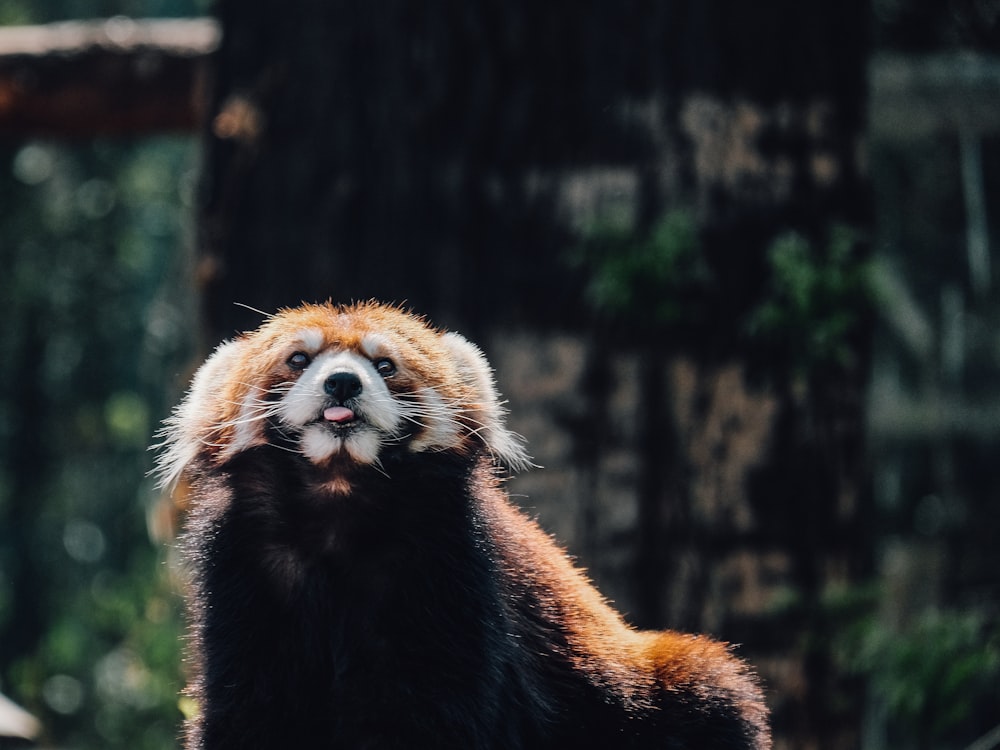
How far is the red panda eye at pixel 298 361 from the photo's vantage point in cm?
302

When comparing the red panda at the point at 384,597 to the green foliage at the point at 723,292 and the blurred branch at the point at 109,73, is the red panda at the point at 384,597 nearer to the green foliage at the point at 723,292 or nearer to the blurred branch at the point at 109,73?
the green foliage at the point at 723,292

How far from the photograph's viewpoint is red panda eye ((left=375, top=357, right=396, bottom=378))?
121 inches

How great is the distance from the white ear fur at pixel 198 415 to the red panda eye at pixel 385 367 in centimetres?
46

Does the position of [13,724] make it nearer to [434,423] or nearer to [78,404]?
[434,423]

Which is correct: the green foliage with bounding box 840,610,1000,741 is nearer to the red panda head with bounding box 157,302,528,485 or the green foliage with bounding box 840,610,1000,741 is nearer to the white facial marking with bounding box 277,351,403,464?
the red panda head with bounding box 157,302,528,485

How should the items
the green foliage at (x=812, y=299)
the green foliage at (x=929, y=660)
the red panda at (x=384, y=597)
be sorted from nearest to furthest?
the red panda at (x=384, y=597), the green foliage at (x=929, y=660), the green foliage at (x=812, y=299)

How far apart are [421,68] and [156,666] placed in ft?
22.1

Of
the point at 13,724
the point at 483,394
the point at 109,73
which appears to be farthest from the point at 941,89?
the point at 13,724

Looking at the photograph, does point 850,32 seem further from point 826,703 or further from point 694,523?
point 826,703

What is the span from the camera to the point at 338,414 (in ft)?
9.31

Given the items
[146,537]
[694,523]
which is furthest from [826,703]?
[146,537]

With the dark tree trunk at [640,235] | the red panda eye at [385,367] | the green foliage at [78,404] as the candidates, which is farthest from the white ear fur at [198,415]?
the green foliage at [78,404]

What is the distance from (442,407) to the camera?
308 centimetres

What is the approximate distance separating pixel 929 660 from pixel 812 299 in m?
1.42
